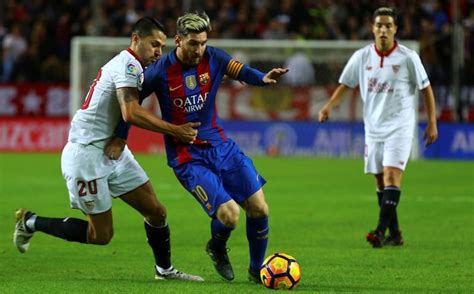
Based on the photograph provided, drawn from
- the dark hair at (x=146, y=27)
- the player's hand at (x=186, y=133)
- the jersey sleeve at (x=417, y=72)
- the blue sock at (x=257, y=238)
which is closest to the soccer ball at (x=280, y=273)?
the blue sock at (x=257, y=238)

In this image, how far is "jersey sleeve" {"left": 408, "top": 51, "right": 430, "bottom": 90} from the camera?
10.8 metres

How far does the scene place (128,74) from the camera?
807cm

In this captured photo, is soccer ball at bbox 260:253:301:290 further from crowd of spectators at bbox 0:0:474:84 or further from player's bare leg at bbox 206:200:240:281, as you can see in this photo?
crowd of spectators at bbox 0:0:474:84

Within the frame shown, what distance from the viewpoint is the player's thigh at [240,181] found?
8.21 m

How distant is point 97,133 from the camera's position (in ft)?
27.6

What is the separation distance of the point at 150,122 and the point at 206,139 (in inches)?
22.3

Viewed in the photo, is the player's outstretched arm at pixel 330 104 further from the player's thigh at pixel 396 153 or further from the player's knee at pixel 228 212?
the player's knee at pixel 228 212

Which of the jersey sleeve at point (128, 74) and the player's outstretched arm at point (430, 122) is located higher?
the jersey sleeve at point (128, 74)

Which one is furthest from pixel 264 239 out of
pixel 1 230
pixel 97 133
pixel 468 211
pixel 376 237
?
pixel 468 211

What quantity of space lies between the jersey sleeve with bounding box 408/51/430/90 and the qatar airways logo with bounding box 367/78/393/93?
0.27 metres

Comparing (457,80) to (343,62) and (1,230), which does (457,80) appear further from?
(1,230)

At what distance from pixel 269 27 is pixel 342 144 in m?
3.81

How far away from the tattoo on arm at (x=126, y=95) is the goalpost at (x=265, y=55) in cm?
1600

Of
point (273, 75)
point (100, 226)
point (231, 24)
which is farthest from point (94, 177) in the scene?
point (231, 24)
